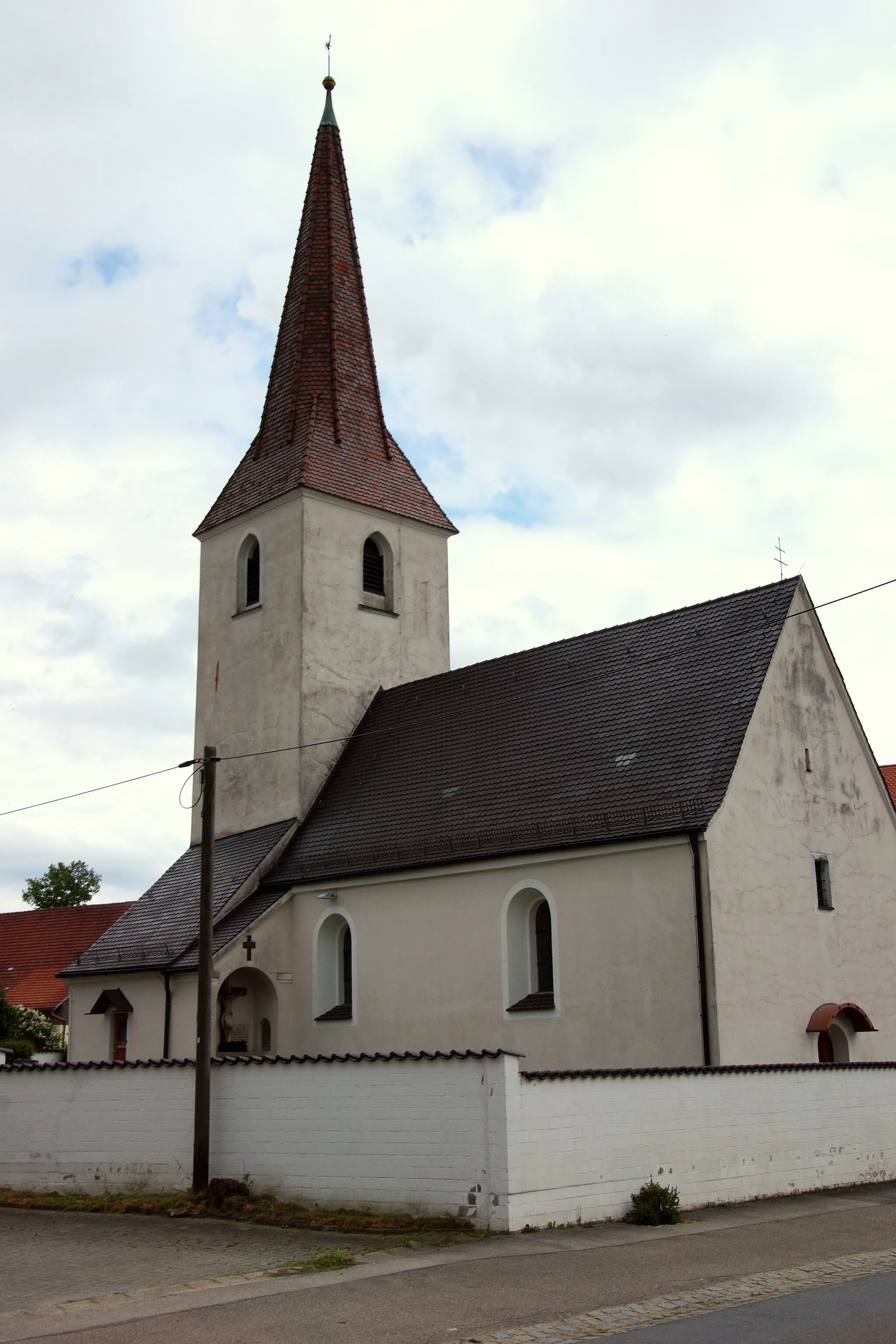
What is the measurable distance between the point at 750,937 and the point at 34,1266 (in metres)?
10.3

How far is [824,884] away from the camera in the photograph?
20.0 m

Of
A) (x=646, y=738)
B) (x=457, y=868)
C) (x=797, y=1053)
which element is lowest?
(x=797, y=1053)

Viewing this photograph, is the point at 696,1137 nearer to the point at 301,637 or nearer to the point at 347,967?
the point at 347,967

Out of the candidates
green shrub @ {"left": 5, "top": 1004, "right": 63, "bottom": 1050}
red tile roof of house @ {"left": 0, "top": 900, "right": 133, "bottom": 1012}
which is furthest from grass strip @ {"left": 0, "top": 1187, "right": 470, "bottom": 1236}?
red tile roof of house @ {"left": 0, "top": 900, "right": 133, "bottom": 1012}

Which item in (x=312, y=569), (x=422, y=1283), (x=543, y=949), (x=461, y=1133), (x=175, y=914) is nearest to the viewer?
(x=422, y=1283)

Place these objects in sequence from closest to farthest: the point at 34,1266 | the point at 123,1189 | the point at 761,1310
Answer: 1. the point at 761,1310
2. the point at 34,1266
3. the point at 123,1189

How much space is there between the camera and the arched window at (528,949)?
2000 centimetres

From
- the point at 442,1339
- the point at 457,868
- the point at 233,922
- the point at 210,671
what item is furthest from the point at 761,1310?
the point at 210,671

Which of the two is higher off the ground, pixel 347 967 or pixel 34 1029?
pixel 347 967

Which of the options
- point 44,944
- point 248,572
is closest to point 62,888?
point 44,944

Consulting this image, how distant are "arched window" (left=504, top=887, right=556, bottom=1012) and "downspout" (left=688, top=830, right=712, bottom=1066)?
2.76 metres

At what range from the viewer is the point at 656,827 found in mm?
18312

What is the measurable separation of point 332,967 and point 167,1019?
3.06 m

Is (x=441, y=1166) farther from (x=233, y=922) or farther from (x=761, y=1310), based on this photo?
(x=233, y=922)
